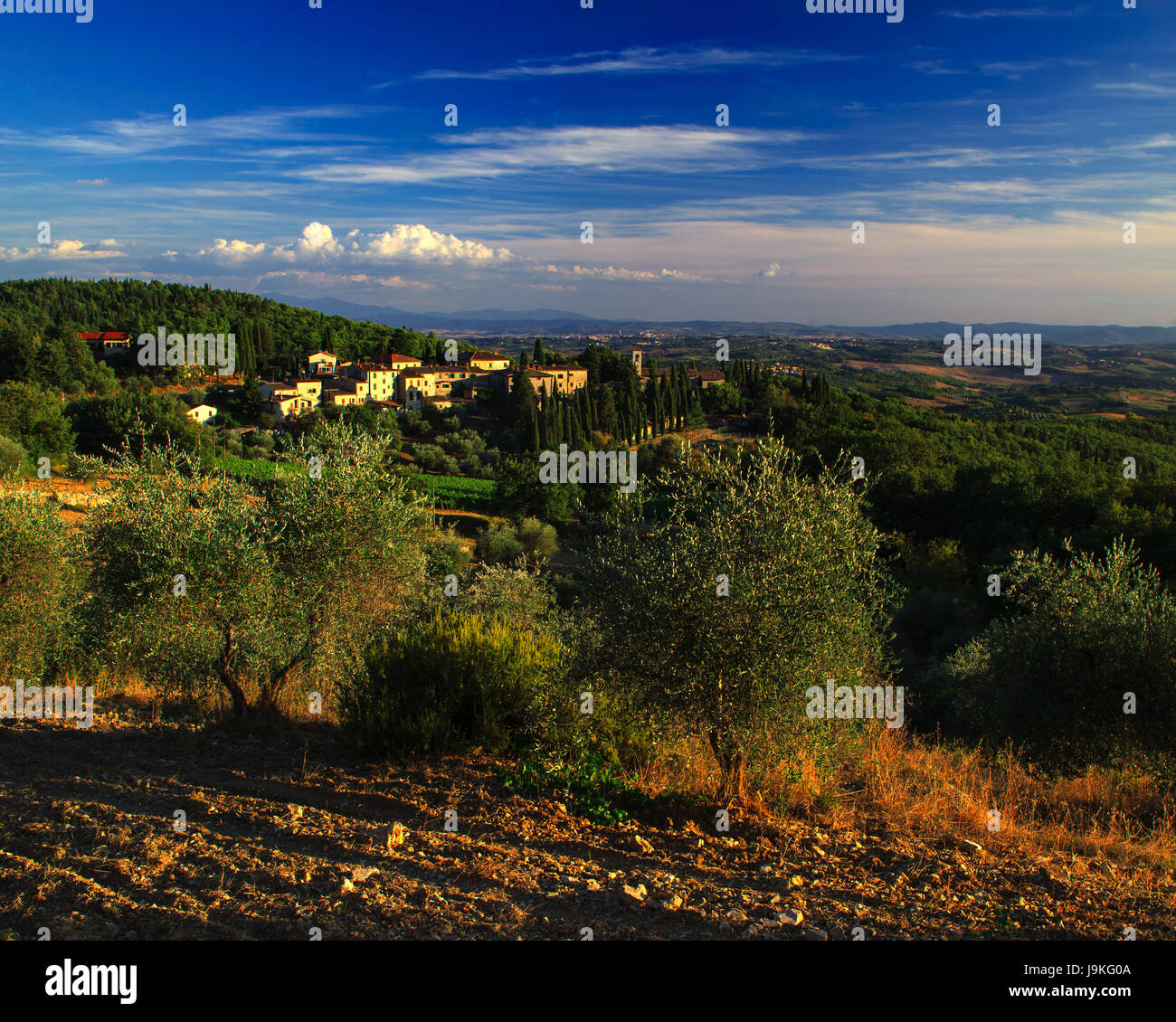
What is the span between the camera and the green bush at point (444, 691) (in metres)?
7.48

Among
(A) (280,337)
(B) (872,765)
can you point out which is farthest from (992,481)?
(A) (280,337)

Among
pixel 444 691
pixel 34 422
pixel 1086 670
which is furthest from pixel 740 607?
pixel 34 422

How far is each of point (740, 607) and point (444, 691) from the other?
11.2 feet

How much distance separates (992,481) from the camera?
3919 cm

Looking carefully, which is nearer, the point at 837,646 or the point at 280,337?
the point at 837,646

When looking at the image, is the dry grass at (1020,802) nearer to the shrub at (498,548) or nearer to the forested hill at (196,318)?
the shrub at (498,548)

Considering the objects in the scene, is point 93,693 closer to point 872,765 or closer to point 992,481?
point 872,765

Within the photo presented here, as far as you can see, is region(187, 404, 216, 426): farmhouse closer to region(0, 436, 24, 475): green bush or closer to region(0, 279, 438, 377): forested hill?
region(0, 279, 438, 377): forested hill

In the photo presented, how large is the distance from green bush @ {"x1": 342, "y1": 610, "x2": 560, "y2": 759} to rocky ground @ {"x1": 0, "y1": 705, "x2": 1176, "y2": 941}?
0.45m

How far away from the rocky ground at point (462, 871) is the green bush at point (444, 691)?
447 millimetres

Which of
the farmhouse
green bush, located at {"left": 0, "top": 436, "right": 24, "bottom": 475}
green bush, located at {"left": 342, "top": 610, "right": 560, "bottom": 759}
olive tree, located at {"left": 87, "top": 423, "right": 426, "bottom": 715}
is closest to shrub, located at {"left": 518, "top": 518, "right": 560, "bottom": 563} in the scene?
green bush, located at {"left": 0, "top": 436, "right": 24, "bottom": 475}

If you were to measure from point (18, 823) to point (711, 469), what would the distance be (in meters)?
6.53

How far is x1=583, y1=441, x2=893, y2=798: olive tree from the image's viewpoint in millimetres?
6344

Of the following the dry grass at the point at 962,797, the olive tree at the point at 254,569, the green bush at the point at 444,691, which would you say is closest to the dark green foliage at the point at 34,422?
the olive tree at the point at 254,569
